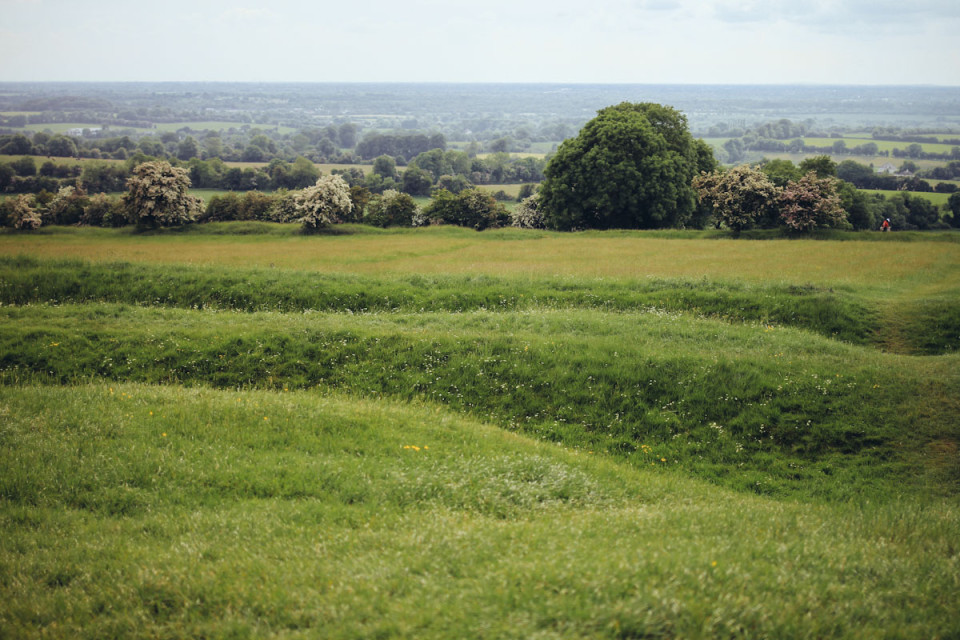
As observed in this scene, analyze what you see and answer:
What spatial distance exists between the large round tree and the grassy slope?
44760 millimetres

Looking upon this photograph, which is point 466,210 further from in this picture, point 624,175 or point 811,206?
point 811,206

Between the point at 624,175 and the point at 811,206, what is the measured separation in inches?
599

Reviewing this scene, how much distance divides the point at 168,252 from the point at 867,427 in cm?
4115

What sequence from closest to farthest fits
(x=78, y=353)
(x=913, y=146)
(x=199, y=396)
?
(x=199, y=396)
(x=78, y=353)
(x=913, y=146)

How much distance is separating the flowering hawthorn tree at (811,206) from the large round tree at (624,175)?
32.7ft

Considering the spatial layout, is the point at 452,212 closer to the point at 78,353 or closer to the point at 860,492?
the point at 78,353

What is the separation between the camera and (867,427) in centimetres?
1541

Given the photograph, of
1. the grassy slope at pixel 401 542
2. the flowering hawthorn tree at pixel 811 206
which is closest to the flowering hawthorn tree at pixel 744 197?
the flowering hawthorn tree at pixel 811 206

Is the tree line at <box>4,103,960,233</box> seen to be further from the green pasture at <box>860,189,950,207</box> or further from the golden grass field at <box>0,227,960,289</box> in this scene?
the golden grass field at <box>0,227,960,289</box>

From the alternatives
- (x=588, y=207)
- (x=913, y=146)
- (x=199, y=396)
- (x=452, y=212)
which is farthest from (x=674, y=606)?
(x=913, y=146)

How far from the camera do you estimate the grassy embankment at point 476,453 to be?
6688 mm

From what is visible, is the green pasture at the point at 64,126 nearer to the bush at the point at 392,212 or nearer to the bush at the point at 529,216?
the bush at the point at 392,212

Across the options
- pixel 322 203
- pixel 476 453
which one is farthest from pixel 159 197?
pixel 476 453

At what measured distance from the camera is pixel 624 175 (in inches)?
2128
